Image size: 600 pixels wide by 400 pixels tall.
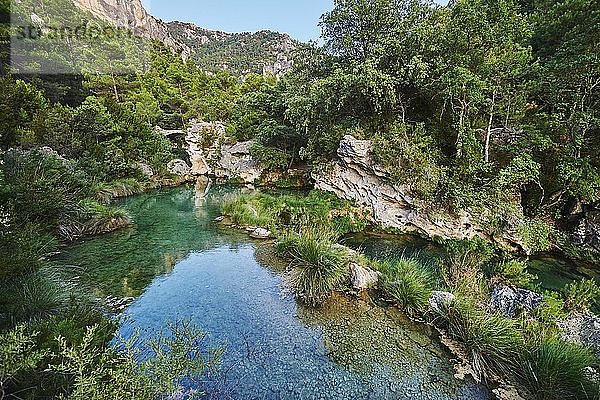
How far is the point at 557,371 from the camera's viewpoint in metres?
3.99

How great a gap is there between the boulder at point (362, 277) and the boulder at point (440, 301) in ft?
4.41

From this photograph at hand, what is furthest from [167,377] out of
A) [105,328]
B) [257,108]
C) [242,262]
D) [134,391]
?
[257,108]

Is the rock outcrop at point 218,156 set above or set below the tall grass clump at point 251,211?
above

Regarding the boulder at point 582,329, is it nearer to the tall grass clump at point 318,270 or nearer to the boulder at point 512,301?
the boulder at point 512,301

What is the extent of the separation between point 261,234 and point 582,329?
8176mm

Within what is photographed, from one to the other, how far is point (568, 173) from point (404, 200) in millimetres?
4837

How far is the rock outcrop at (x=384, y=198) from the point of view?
36.4 feet

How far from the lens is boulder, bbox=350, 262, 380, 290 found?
7.05 meters

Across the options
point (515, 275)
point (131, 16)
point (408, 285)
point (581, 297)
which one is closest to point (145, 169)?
point (408, 285)

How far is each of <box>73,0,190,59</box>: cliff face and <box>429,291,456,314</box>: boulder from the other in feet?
190

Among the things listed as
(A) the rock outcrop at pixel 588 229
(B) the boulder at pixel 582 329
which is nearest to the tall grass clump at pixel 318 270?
(B) the boulder at pixel 582 329

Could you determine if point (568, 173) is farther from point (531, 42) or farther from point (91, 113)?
point (91, 113)

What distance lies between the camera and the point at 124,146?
1850cm

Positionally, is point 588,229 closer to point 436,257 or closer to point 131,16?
point 436,257
